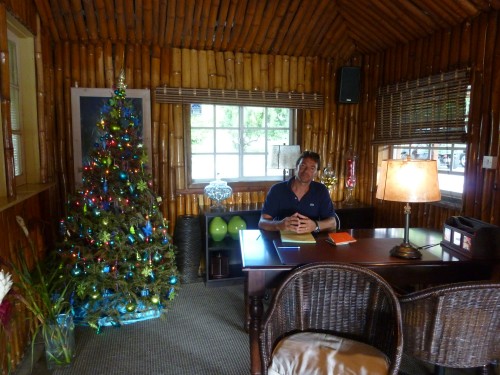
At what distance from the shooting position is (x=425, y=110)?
3691mm

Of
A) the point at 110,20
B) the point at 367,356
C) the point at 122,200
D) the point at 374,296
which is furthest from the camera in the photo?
the point at 110,20

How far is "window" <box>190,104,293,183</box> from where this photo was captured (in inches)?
177

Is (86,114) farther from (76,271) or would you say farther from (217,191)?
(76,271)

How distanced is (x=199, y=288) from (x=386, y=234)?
2189mm

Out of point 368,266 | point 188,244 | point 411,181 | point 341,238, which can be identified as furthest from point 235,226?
point 411,181

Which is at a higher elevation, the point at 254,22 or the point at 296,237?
the point at 254,22

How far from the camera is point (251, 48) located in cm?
427

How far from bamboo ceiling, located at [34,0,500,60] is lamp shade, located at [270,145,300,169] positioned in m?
1.19

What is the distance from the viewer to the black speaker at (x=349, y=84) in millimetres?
4477

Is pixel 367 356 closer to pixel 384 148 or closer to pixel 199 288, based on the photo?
pixel 199 288

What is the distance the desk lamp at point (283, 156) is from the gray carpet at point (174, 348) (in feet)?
5.15

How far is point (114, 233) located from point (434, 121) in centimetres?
313

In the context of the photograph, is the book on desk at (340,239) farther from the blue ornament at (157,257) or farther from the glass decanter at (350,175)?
the glass decanter at (350,175)

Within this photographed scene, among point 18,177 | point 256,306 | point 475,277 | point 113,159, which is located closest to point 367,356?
point 256,306
